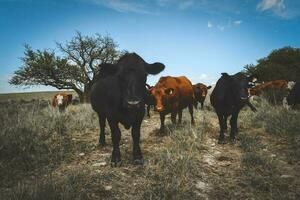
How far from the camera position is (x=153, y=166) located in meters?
5.32

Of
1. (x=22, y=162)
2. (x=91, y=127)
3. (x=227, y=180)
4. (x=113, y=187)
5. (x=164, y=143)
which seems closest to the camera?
(x=113, y=187)

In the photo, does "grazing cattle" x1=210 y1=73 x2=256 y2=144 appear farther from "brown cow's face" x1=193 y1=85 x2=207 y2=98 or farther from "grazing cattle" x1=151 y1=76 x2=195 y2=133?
"brown cow's face" x1=193 y1=85 x2=207 y2=98

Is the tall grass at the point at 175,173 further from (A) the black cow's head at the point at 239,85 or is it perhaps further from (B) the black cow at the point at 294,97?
(B) the black cow at the point at 294,97

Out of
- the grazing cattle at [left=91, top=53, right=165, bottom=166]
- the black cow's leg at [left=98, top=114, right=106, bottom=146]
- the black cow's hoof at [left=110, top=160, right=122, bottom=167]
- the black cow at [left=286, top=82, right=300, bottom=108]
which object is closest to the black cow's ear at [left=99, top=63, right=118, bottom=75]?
the grazing cattle at [left=91, top=53, right=165, bottom=166]

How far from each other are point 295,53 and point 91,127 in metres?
25.4

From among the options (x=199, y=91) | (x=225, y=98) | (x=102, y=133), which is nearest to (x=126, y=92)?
(x=102, y=133)

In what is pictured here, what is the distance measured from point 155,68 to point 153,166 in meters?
1.82

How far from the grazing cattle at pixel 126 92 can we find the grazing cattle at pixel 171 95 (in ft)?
9.29

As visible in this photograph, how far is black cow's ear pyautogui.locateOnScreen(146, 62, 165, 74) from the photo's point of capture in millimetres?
5699

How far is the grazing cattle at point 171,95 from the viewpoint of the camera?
28.6 feet

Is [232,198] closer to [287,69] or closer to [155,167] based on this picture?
[155,167]

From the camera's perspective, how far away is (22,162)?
18.2ft

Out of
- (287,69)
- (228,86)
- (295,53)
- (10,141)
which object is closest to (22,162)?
(10,141)

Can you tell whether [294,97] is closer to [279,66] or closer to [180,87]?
[180,87]
